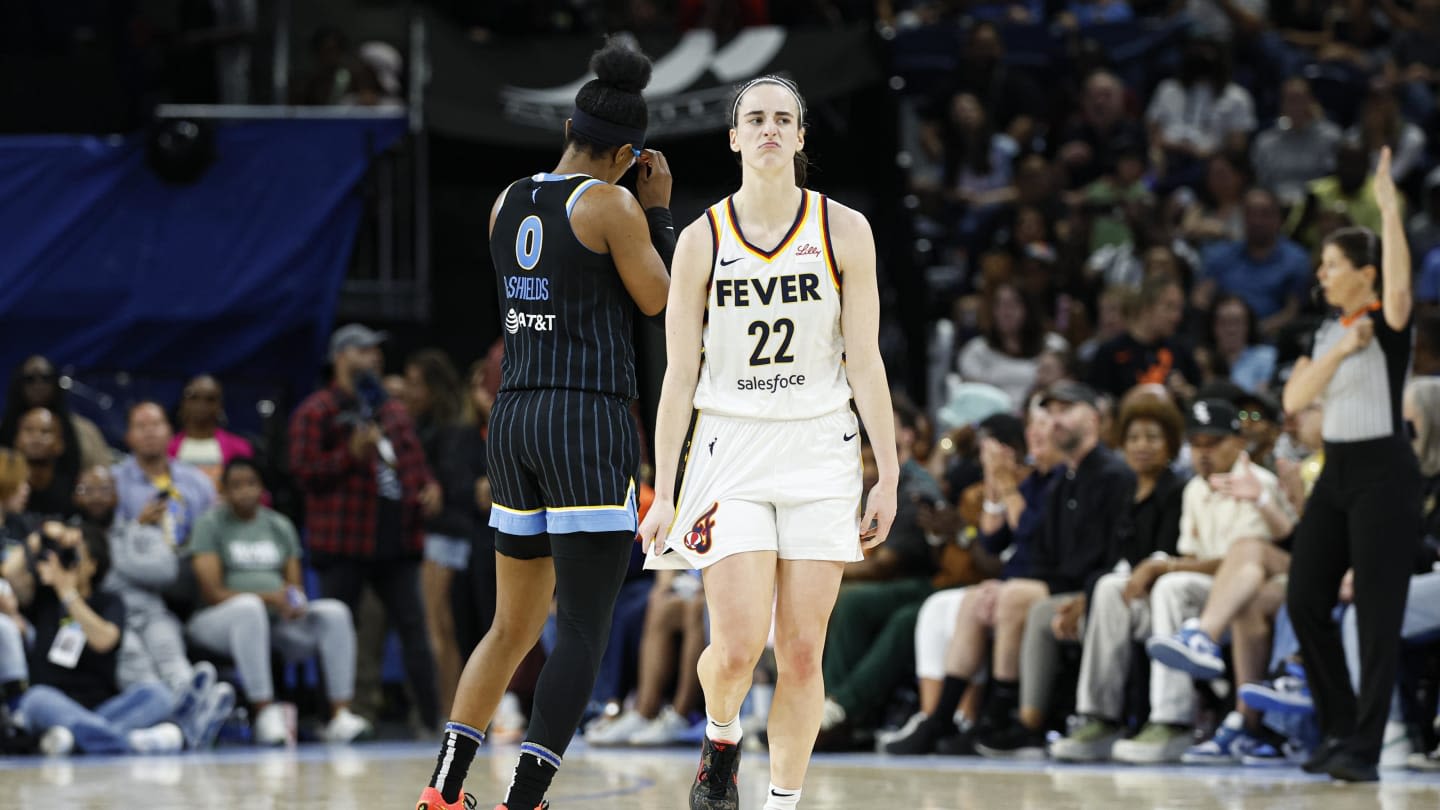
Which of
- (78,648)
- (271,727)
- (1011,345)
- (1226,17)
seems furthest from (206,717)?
(1226,17)

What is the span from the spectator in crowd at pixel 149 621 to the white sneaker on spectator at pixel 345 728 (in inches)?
22.0

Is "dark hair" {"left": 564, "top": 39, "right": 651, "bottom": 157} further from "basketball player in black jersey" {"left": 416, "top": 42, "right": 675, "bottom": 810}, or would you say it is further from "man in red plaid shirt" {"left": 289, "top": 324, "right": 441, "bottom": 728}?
"man in red plaid shirt" {"left": 289, "top": 324, "right": 441, "bottom": 728}

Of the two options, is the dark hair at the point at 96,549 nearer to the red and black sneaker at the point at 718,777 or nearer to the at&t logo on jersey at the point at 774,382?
the red and black sneaker at the point at 718,777

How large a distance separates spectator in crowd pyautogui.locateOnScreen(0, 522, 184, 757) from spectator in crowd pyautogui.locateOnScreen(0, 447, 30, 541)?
0.44 ft

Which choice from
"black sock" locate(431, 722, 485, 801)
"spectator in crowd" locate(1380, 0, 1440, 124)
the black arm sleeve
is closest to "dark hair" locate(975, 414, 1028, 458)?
the black arm sleeve

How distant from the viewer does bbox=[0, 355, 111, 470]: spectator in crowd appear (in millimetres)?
9953

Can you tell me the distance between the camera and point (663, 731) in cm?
962

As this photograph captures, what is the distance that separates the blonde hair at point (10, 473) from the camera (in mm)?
9430

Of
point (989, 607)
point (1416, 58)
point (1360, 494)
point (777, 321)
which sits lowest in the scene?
point (989, 607)

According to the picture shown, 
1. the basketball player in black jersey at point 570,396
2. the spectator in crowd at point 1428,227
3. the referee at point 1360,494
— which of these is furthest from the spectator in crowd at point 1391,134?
the basketball player in black jersey at point 570,396

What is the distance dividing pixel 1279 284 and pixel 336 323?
592cm

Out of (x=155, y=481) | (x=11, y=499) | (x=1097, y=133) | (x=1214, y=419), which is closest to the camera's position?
(x=1214, y=419)

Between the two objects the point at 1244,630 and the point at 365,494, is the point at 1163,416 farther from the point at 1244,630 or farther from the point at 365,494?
the point at 365,494

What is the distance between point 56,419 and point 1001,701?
503cm
